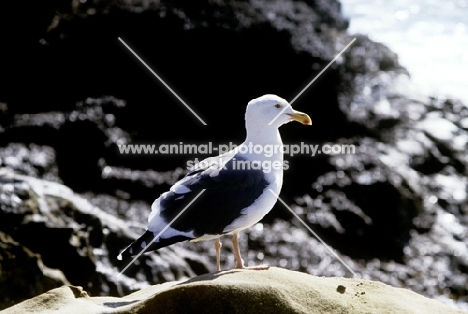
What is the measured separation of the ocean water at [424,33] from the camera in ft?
42.7

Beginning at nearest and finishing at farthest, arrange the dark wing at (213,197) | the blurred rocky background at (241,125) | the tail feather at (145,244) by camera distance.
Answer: the tail feather at (145,244)
the dark wing at (213,197)
the blurred rocky background at (241,125)

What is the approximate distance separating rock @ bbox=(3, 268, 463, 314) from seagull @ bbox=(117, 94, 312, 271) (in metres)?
0.35

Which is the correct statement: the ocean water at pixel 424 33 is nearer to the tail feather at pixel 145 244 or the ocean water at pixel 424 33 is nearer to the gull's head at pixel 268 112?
the gull's head at pixel 268 112

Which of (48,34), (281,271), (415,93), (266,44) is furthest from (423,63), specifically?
(281,271)

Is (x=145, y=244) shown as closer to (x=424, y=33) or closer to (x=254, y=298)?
(x=254, y=298)

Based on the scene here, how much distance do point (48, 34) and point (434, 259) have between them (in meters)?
5.22

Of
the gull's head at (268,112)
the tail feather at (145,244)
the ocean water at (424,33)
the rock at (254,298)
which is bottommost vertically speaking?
the rock at (254,298)

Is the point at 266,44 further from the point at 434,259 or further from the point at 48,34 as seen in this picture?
the point at 434,259

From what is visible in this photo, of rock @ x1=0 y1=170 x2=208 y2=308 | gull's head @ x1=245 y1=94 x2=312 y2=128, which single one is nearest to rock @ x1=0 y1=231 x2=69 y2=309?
rock @ x1=0 y1=170 x2=208 y2=308

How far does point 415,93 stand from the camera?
34.5 ft

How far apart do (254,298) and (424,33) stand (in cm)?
1170

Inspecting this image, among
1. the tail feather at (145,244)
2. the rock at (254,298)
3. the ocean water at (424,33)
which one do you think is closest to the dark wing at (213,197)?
the tail feather at (145,244)

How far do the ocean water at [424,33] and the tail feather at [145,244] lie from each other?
295 inches

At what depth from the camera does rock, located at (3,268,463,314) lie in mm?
4316
